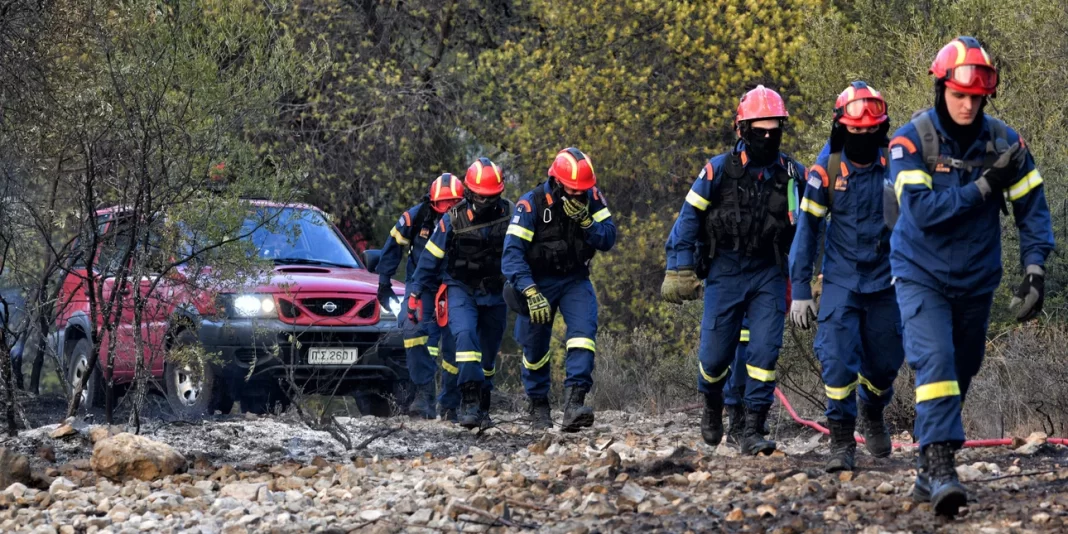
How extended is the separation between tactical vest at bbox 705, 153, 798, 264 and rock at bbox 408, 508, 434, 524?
2.70m

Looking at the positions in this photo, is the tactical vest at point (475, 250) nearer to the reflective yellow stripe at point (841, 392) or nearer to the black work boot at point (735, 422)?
the black work boot at point (735, 422)

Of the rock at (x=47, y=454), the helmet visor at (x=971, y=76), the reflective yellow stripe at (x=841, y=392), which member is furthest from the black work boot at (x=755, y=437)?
the rock at (x=47, y=454)

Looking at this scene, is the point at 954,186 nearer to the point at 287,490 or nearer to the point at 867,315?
the point at 867,315

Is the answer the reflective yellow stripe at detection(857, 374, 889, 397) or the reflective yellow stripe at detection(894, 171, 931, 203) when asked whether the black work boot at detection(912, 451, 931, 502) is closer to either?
the reflective yellow stripe at detection(894, 171, 931, 203)

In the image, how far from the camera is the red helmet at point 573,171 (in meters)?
9.77

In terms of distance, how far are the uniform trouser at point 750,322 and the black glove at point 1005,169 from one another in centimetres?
227

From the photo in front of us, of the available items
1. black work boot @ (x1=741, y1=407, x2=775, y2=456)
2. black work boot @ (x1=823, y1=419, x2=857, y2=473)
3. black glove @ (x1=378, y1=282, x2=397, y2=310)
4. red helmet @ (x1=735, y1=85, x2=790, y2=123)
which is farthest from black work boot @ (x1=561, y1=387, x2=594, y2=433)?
black glove @ (x1=378, y1=282, x2=397, y2=310)

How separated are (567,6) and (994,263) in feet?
44.5

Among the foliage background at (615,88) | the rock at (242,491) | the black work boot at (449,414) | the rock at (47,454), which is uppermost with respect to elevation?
the foliage background at (615,88)

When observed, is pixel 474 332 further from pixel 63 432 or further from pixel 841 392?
pixel 841 392

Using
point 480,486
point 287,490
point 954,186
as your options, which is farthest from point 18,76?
point 954,186

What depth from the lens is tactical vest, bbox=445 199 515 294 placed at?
10688mm

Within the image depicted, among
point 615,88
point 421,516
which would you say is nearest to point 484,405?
point 421,516

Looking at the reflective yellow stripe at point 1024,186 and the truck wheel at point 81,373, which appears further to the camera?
the truck wheel at point 81,373
